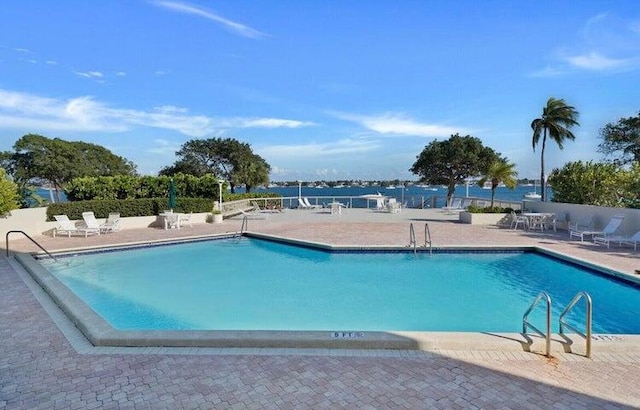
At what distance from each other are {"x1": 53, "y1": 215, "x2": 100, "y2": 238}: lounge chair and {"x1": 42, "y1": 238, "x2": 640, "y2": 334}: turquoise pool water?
2774 mm

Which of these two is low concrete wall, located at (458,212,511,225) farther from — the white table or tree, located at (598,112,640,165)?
the white table

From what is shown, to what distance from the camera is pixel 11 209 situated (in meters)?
11.2

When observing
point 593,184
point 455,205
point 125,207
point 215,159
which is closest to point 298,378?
point 125,207

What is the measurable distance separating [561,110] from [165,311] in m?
18.1

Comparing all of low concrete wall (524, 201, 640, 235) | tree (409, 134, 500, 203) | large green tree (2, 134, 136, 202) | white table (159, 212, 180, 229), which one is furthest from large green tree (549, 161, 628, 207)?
large green tree (2, 134, 136, 202)

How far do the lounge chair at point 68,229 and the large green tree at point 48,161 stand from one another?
19.6 metres

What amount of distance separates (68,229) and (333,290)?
9.61 metres

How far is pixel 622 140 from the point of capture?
757 inches

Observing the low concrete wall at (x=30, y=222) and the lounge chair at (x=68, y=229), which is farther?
the lounge chair at (x=68, y=229)

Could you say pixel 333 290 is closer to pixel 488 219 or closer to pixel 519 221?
pixel 519 221

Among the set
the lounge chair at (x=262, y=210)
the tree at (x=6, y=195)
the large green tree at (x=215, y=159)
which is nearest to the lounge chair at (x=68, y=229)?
the tree at (x=6, y=195)

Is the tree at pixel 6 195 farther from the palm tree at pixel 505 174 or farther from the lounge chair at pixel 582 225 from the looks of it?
the palm tree at pixel 505 174

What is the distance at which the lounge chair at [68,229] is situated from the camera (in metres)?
12.3

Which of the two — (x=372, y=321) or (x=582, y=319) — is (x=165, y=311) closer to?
(x=372, y=321)
